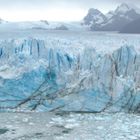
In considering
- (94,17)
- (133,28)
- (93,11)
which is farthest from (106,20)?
(133,28)

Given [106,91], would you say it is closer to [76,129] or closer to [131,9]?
[76,129]

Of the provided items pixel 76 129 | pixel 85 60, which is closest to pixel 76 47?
pixel 85 60

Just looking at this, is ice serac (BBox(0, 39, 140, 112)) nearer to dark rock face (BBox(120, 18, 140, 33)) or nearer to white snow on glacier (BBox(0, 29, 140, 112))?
white snow on glacier (BBox(0, 29, 140, 112))

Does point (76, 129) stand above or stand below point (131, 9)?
below

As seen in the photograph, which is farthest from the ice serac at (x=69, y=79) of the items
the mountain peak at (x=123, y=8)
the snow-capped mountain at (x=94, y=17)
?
the mountain peak at (x=123, y=8)

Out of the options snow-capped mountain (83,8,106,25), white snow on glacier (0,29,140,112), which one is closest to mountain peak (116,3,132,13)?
snow-capped mountain (83,8,106,25)

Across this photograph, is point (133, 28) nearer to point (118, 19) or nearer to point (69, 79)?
point (118, 19)

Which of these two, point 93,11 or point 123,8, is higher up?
point 123,8
